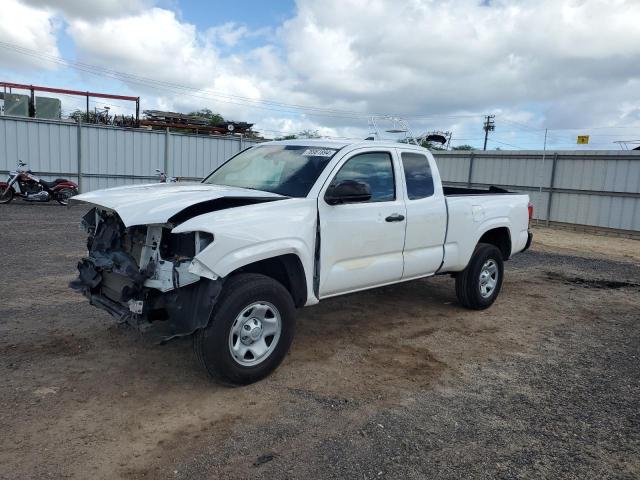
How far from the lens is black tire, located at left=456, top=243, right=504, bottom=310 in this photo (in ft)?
20.7

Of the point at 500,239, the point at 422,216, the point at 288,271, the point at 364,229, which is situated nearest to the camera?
the point at 288,271

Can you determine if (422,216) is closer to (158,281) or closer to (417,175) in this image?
(417,175)

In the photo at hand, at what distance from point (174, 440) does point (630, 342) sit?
487 centimetres

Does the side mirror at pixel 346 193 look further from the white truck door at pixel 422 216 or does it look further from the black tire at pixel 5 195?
the black tire at pixel 5 195

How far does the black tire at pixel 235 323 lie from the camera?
3.73m

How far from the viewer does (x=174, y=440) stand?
Answer: 130 inches

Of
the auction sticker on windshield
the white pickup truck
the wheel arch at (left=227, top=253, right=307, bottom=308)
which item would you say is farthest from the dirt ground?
the auction sticker on windshield

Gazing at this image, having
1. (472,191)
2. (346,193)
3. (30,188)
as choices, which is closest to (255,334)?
(346,193)

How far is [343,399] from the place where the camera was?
3.94m

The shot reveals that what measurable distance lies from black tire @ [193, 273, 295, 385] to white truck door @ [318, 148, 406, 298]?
54 centimetres

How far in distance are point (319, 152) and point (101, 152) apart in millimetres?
15508

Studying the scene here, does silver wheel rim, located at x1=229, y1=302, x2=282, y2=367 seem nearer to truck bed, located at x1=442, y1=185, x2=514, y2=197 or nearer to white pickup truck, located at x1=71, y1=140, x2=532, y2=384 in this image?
white pickup truck, located at x1=71, y1=140, x2=532, y2=384

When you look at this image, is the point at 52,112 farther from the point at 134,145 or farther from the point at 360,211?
the point at 360,211

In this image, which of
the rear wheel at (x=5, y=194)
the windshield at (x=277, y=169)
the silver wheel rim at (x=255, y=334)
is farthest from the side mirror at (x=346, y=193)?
the rear wheel at (x=5, y=194)
